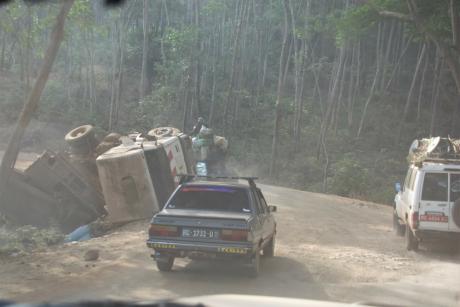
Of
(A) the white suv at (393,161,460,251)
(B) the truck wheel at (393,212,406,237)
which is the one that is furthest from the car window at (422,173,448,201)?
(B) the truck wheel at (393,212,406,237)

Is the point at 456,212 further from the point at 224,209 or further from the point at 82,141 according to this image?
the point at 82,141

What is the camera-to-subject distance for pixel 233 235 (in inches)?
333

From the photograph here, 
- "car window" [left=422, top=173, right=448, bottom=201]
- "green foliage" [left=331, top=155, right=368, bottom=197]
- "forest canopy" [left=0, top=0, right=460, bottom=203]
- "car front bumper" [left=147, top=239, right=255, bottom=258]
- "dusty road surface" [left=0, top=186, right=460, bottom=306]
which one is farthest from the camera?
"forest canopy" [left=0, top=0, right=460, bottom=203]

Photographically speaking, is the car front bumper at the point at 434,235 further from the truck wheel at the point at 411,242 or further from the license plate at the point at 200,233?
the license plate at the point at 200,233

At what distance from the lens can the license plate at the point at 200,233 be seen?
336 inches

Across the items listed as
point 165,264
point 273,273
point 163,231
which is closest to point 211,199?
point 163,231

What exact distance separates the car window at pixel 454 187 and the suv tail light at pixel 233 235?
5037mm

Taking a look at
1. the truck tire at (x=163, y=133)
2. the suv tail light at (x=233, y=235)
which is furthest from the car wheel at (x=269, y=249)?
the truck tire at (x=163, y=133)

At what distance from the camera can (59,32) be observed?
38.5 feet

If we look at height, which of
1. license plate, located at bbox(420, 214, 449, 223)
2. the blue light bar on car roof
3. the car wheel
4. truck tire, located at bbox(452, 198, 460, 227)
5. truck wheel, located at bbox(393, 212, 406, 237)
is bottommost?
truck wheel, located at bbox(393, 212, 406, 237)

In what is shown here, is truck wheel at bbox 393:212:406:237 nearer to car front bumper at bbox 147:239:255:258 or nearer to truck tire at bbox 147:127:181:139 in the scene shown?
truck tire at bbox 147:127:181:139

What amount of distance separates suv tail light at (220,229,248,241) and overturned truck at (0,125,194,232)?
5.45 metres

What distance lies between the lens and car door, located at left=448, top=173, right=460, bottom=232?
11.3 meters

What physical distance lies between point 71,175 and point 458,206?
9594mm
